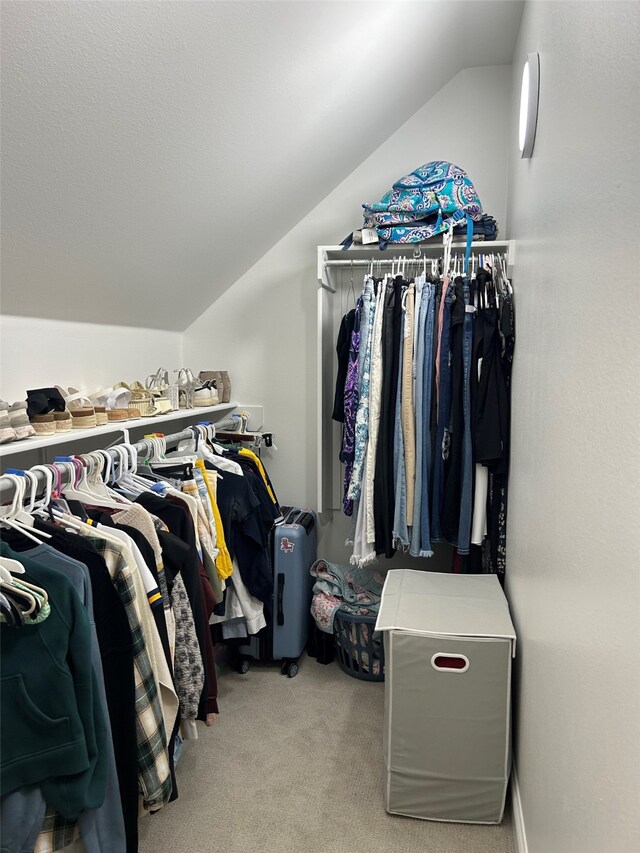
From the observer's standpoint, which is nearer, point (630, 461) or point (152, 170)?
point (630, 461)

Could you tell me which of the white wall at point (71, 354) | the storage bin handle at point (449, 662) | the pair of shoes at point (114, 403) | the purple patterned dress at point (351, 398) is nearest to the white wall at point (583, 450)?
the storage bin handle at point (449, 662)

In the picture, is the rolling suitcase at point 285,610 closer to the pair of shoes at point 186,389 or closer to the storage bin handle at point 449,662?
the pair of shoes at point 186,389

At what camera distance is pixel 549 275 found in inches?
60.1

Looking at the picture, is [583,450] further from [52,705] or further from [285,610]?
[285,610]

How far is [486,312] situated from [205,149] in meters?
1.18

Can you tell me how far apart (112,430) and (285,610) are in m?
1.21

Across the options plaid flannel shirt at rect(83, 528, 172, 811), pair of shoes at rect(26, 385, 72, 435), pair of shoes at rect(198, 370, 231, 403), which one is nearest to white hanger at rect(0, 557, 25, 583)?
plaid flannel shirt at rect(83, 528, 172, 811)

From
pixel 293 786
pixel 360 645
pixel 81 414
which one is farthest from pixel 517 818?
pixel 81 414

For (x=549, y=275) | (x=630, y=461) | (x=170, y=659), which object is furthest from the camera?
(x=170, y=659)

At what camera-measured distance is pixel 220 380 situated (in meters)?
3.16

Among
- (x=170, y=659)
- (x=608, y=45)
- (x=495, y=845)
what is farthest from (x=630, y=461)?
(x=495, y=845)

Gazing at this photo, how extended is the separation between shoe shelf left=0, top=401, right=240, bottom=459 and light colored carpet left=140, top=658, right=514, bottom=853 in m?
1.19

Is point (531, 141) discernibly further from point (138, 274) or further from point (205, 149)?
point (138, 274)

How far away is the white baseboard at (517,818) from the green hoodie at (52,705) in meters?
1.17
